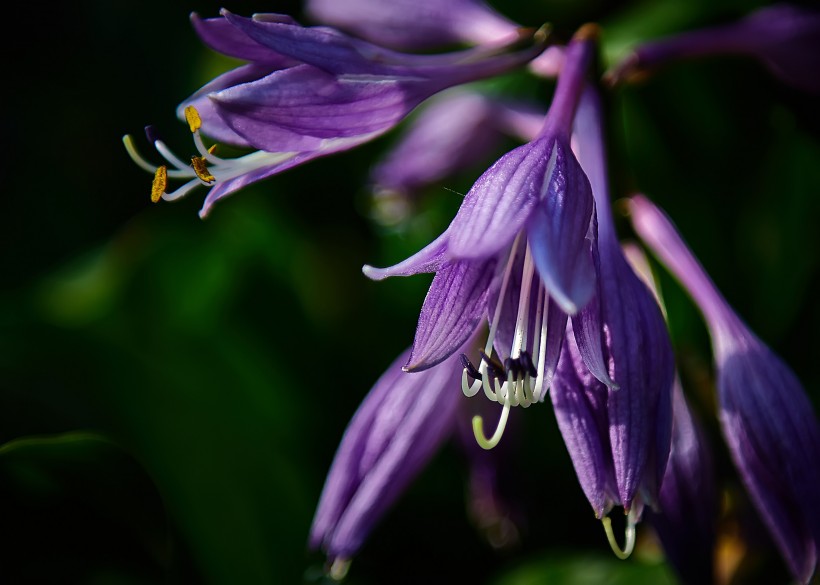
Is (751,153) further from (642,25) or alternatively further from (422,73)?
(422,73)

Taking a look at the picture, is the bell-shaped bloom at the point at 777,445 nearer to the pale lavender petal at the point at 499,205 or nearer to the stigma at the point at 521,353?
the stigma at the point at 521,353

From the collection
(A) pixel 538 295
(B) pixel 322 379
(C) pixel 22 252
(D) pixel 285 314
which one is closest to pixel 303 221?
(D) pixel 285 314

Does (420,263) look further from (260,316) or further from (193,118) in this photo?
(260,316)

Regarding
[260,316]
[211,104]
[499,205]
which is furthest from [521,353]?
[260,316]

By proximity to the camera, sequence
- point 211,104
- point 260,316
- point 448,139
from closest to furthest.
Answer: point 211,104 → point 448,139 → point 260,316

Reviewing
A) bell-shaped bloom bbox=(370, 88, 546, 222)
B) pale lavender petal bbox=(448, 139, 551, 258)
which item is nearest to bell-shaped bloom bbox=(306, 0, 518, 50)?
bell-shaped bloom bbox=(370, 88, 546, 222)

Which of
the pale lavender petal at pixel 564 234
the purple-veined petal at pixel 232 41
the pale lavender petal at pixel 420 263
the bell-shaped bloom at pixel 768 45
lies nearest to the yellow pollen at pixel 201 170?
the purple-veined petal at pixel 232 41

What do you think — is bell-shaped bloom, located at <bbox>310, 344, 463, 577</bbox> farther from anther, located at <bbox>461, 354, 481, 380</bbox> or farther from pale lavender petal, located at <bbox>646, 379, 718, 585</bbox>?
pale lavender petal, located at <bbox>646, 379, 718, 585</bbox>
